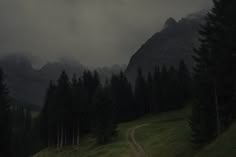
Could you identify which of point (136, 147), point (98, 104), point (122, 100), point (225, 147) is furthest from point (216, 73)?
point (122, 100)

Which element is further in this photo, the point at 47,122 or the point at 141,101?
the point at 141,101

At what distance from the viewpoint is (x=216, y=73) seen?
32062 mm

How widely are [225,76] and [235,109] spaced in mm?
3816

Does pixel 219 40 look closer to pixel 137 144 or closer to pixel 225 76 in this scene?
pixel 225 76

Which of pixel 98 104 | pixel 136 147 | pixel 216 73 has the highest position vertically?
pixel 216 73

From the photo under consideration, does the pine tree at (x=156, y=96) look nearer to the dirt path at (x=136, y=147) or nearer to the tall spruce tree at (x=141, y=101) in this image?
the tall spruce tree at (x=141, y=101)

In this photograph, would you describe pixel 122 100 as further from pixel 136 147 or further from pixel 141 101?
pixel 136 147

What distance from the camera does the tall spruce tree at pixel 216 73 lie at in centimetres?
3092

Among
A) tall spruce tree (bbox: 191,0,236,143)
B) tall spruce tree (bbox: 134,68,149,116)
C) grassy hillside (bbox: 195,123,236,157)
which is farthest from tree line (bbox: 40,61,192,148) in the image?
grassy hillside (bbox: 195,123,236,157)

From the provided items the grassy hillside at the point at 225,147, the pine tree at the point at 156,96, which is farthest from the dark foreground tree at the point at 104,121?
the pine tree at the point at 156,96

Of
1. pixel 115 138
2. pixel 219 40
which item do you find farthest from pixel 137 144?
pixel 219 40

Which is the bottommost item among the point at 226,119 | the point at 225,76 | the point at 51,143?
the point at 51,143

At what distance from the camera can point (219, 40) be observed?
31656 mm

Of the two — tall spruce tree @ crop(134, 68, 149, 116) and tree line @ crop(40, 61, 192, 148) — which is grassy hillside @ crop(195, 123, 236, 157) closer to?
tree line @ crop(40, 61, 192, 148)
